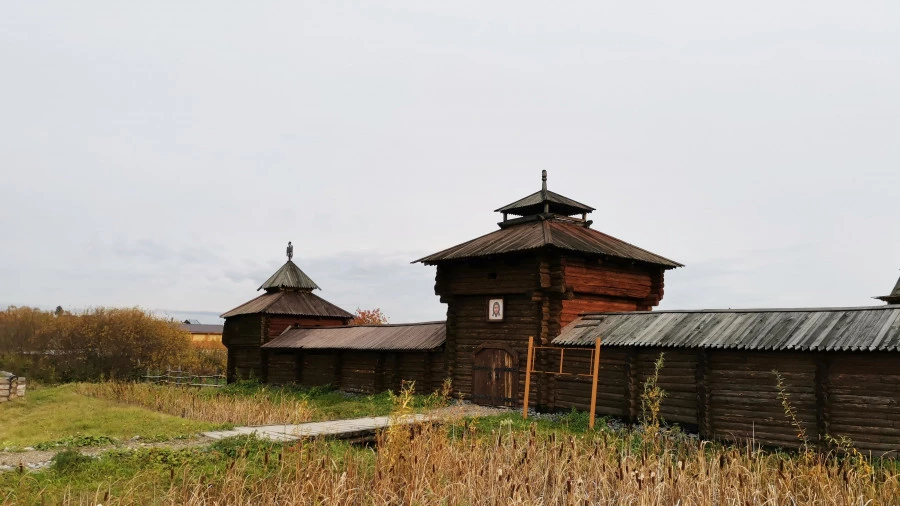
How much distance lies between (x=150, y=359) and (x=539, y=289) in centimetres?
2574

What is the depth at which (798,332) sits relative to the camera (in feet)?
44.3

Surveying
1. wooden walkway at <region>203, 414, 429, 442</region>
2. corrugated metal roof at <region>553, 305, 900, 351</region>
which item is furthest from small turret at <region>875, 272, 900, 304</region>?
wooden walkway at <region>203, 414, 429, 442</region>

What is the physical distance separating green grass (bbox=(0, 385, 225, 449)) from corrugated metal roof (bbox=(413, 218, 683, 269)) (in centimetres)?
886

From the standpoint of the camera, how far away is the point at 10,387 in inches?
995

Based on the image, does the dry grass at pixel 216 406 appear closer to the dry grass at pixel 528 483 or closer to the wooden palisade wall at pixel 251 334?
the dry grass at pixel 528 483

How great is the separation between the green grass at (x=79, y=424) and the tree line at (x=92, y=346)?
10.3 metres

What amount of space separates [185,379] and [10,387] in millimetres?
7867

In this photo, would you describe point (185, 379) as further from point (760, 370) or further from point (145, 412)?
point (760, 370)

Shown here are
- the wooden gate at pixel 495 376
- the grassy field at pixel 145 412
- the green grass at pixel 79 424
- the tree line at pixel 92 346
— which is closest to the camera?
the green grass at pixel 79 424

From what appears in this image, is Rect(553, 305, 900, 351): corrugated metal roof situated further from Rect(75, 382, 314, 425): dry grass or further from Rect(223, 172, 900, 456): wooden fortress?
Rect(75, 382, 314, 425): dry grass

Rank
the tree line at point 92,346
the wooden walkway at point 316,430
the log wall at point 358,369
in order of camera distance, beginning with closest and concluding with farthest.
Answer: the wooden walkway at point 316,430 → the log wall at point 358,369 → the tree line at point 92,346

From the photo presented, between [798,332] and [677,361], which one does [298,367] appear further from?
[798,332]

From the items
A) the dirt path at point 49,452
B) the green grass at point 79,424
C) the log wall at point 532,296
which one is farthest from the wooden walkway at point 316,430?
the log wall at point 532,296

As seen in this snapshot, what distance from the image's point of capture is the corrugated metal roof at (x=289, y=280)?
32938 mm
